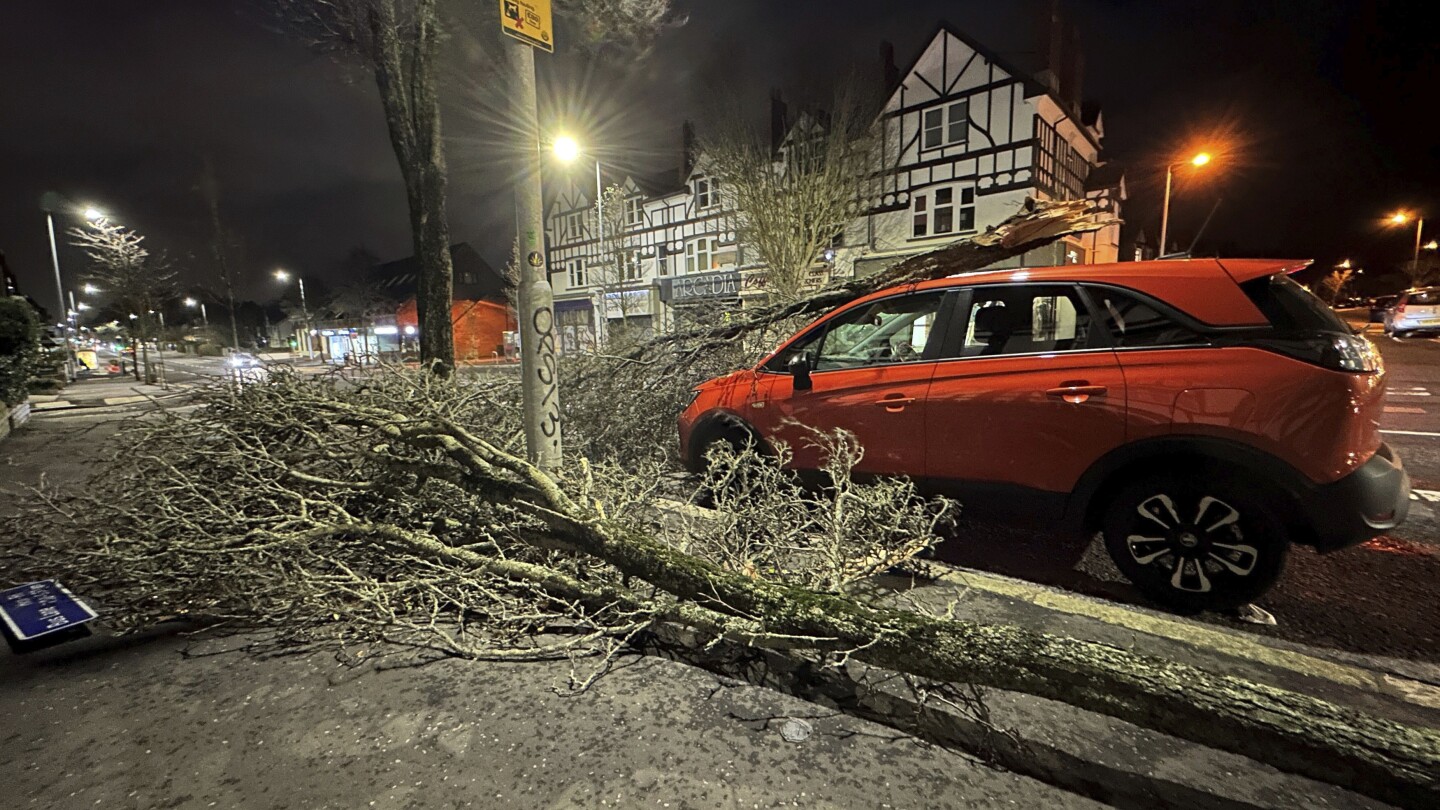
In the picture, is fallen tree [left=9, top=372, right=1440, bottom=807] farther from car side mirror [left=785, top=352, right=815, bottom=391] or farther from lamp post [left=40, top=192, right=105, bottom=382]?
lamp post [left=40, top=192, right=105, bottom=382]

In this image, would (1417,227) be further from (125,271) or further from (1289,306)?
(125,271)

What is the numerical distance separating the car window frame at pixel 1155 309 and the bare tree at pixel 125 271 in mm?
27809

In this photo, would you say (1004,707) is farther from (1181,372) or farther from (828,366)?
(828,366)

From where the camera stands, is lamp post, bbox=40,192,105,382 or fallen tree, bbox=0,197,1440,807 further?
lamp post, bbox=40,192,105,382

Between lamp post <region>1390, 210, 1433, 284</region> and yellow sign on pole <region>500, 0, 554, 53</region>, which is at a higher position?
lamp post <region>1390, 210, 1433, 284</region>

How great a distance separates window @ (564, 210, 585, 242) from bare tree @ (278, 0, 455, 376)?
88.2 feet

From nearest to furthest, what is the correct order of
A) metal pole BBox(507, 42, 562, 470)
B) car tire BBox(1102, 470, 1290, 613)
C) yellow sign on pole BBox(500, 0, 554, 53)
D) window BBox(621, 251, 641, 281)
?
car tire BBox(1102, 470, 1290, 613) < yellow sign on pole BBox(500, 0, 554, 53) < metal pole BBox(507, 42, 562, 470) < window BBox(621, 251, 641, 281)

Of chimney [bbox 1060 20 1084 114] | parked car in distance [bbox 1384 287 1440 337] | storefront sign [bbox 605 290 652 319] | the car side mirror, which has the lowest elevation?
the car side mirror

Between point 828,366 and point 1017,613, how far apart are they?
6.25ft

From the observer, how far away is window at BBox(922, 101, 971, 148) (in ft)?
65.7

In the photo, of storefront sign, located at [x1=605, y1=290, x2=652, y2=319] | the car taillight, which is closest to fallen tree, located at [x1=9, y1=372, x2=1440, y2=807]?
the car taillight

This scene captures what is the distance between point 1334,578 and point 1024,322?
6.78ft

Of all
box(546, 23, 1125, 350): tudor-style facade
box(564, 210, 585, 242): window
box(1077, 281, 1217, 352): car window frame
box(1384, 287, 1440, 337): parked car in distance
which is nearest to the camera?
box(1077, 281, 1217, 352): car window frame

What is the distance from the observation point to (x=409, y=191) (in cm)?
781
